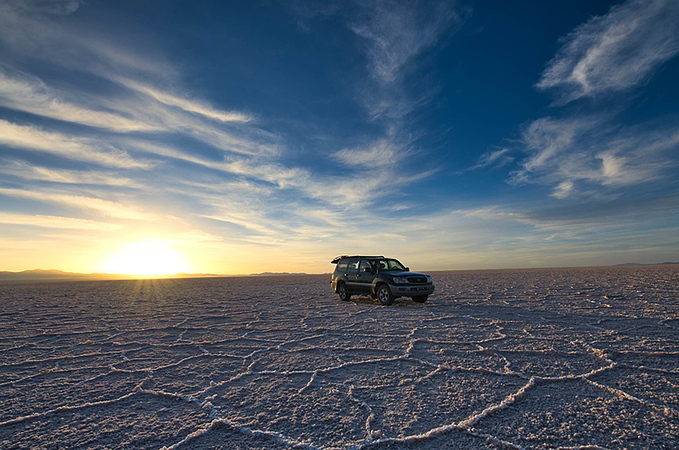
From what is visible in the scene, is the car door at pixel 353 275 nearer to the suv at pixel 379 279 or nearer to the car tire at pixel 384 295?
the suv at pixel 379 279

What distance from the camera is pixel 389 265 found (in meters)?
13.0

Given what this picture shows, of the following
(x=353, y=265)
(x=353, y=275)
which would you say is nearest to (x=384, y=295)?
(x=353, y=275)

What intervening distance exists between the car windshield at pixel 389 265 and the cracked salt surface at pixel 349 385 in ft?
15.7

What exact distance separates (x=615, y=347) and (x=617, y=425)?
3159 millimetres

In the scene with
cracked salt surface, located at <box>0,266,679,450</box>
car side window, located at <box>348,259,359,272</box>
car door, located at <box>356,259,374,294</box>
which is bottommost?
cracked salt surface, located at <box>0,266,679,450</box>

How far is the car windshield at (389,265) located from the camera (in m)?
12.7

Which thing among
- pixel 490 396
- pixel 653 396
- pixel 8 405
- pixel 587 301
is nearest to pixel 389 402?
pixel 490 396

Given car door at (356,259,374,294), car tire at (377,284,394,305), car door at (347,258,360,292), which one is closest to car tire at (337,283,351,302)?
car door at (347,258,360,292)

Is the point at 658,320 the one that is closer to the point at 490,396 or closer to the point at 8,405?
the point at 490,396

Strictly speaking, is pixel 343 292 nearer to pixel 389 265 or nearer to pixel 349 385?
pixel 389 265

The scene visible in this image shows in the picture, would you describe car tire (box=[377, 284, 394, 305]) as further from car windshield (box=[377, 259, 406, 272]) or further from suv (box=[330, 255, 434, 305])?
car windshield (box=[377, 259, 406, 272])

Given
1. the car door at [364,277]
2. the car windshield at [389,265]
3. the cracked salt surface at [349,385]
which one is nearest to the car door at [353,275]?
the car door at [364,277]

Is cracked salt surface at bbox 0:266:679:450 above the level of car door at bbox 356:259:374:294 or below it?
below

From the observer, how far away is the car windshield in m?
12.7
